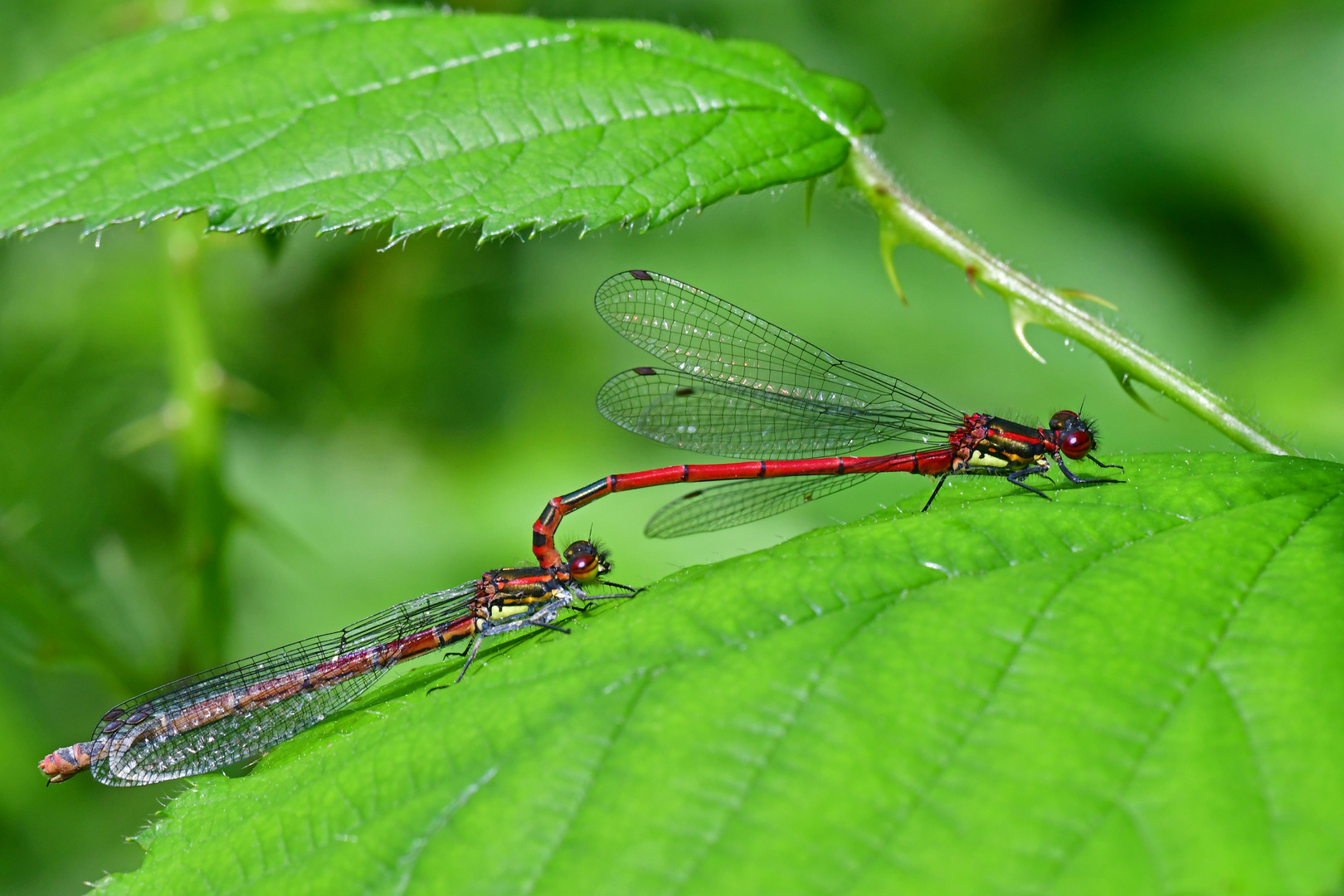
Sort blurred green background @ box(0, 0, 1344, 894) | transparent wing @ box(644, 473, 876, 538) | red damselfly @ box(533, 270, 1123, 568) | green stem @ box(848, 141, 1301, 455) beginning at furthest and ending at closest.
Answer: blurred green background @ box(0, 0, 1344, 894), red damselfly @ box(533, 270, 1123, 568), transparent wing @ box(644, 473, 876, 538), green stem @ box(848, 141, 1301, 455)

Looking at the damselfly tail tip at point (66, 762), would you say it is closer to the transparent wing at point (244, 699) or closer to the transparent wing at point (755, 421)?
the transparent wing at point (244, 699)

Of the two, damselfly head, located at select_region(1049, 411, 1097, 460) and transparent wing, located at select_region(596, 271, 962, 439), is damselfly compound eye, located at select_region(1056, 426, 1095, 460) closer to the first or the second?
damselfly head, located at select_region(1049, 411, 1097, 460)

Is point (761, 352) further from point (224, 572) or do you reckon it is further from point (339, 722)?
point (224, 572)

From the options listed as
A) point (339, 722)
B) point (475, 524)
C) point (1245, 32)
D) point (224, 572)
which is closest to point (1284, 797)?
point (339, 722)

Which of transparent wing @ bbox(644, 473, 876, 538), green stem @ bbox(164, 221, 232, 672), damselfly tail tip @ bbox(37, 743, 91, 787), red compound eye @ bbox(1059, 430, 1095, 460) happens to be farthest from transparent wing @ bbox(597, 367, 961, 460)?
damselfly tail tip @ bbox(37, 743, 91, 787)

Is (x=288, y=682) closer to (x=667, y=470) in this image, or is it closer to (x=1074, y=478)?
(x=667, y=470)

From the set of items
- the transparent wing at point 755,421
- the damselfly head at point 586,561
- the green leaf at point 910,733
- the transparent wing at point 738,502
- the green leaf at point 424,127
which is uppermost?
the green leaf at point 424,127

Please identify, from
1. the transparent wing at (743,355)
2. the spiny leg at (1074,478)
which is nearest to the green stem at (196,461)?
the transparent wing at (743,355)
